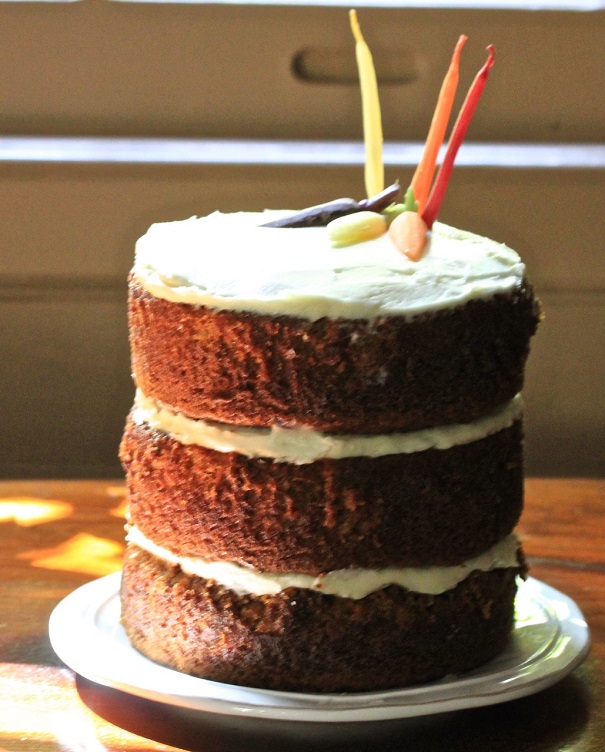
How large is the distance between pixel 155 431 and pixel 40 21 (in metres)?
1.51

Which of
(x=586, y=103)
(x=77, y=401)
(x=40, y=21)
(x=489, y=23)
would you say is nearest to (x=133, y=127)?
(x=40, y=21)

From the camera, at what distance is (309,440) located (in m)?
1.12

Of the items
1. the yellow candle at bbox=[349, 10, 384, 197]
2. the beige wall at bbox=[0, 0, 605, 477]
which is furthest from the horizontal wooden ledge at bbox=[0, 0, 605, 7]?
the yellow candle at bbox=[349, 10, 384, 197]

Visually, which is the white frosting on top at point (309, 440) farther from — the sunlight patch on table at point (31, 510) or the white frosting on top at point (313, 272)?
the sunlight patch on table at point (31, 510)

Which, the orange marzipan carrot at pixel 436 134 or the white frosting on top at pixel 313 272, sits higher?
the orange marzipan carrot at pixel 436 134

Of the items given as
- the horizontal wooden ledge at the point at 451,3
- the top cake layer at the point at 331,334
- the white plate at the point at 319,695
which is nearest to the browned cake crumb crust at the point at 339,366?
the top cake layer at the point at 331,334

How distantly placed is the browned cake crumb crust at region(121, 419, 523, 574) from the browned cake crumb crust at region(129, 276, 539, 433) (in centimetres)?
4

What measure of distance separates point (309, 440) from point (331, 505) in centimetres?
6

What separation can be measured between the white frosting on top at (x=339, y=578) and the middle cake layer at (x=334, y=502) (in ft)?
0.03

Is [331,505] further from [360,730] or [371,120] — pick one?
[371,120]

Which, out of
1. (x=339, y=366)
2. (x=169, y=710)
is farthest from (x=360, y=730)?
(x=339, y=366)

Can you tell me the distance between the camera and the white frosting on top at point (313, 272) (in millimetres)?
1093

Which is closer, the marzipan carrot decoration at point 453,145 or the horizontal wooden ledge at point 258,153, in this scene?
the marzipan carrot decoration at point 453,145

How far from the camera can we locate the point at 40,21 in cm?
246
